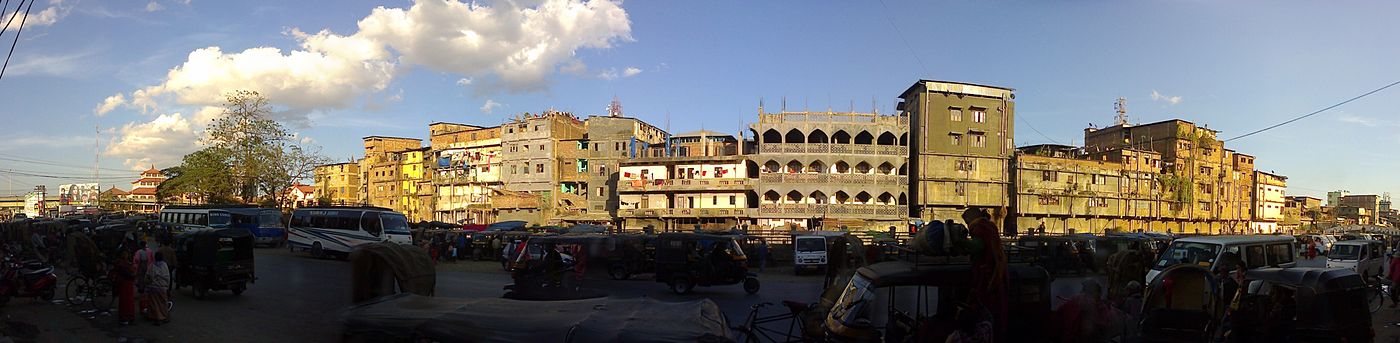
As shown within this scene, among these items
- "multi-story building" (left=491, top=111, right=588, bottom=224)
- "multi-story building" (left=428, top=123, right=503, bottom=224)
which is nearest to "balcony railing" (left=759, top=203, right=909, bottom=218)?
"multi-story building" (left=491, top=111, right=588, bottom=224)

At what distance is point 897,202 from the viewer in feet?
193

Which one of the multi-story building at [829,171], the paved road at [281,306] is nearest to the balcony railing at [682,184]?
A: the multi-story building at [829,171]

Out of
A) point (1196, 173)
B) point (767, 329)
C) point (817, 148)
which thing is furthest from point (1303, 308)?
point (1196, 173)

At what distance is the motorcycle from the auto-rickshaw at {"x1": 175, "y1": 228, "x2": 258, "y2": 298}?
2.32 m

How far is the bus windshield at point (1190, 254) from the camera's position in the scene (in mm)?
16547

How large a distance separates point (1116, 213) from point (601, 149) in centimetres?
4542

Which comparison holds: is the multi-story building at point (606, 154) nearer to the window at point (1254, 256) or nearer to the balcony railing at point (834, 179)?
the balcony railing at point (834, 179)

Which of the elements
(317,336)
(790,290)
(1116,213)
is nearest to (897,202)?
(1116,213)

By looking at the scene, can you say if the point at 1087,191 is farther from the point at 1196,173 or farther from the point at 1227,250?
the point at 1227,250

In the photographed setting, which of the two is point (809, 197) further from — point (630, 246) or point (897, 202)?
point (630, 246)

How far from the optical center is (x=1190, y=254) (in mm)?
16844

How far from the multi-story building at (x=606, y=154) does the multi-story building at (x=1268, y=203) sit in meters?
64.8

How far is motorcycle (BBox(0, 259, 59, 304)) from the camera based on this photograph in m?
15.7

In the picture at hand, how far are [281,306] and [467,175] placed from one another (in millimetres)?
62619
